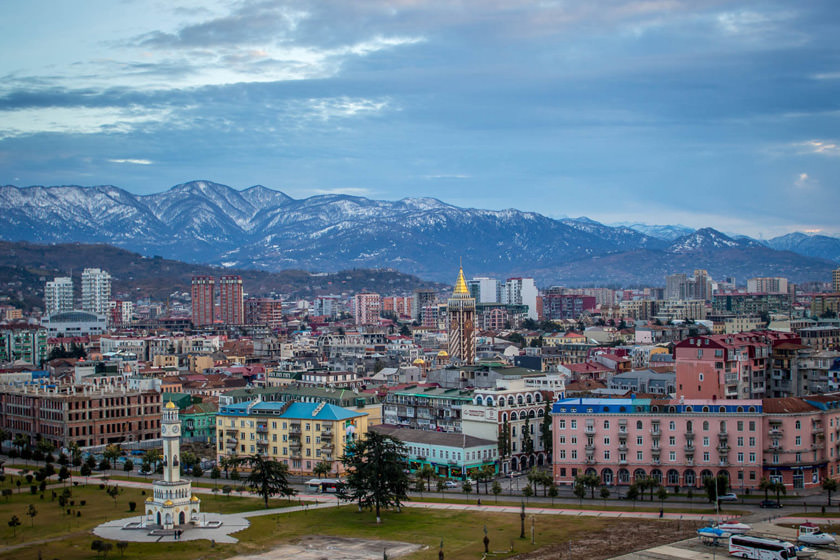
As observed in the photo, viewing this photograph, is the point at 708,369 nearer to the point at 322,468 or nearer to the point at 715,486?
the point at 715,486

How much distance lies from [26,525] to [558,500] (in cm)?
3085

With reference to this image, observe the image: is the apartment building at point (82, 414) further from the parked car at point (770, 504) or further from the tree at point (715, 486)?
the parked car at point (770, 504)

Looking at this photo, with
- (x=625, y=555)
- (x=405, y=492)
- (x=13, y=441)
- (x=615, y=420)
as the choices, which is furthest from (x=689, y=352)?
(x=13, y=441)

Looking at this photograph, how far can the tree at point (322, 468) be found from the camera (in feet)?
240

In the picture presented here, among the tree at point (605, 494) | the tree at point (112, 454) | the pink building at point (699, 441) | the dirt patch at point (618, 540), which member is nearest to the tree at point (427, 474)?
the pink building at point (699, 441)

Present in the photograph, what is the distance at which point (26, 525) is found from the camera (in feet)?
190

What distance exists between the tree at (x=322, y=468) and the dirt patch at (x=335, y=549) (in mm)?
17877

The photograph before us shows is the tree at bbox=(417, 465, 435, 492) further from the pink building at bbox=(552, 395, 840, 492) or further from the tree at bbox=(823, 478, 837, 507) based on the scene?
the tree at bbox=(823, 478, 837, 507)

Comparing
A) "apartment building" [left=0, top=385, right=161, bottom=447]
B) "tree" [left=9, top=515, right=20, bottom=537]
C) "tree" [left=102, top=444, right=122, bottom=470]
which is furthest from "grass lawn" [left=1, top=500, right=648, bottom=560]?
"apartment building" [left=0, top=385, right=161, bottom=447]

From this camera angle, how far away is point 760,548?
1930 inches

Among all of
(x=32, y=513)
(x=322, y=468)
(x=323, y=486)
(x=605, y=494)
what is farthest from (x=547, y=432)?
(x=32, y=513)

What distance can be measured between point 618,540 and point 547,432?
24.9 metres

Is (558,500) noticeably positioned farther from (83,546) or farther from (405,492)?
(83,546)

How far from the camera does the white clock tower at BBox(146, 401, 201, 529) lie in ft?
189
